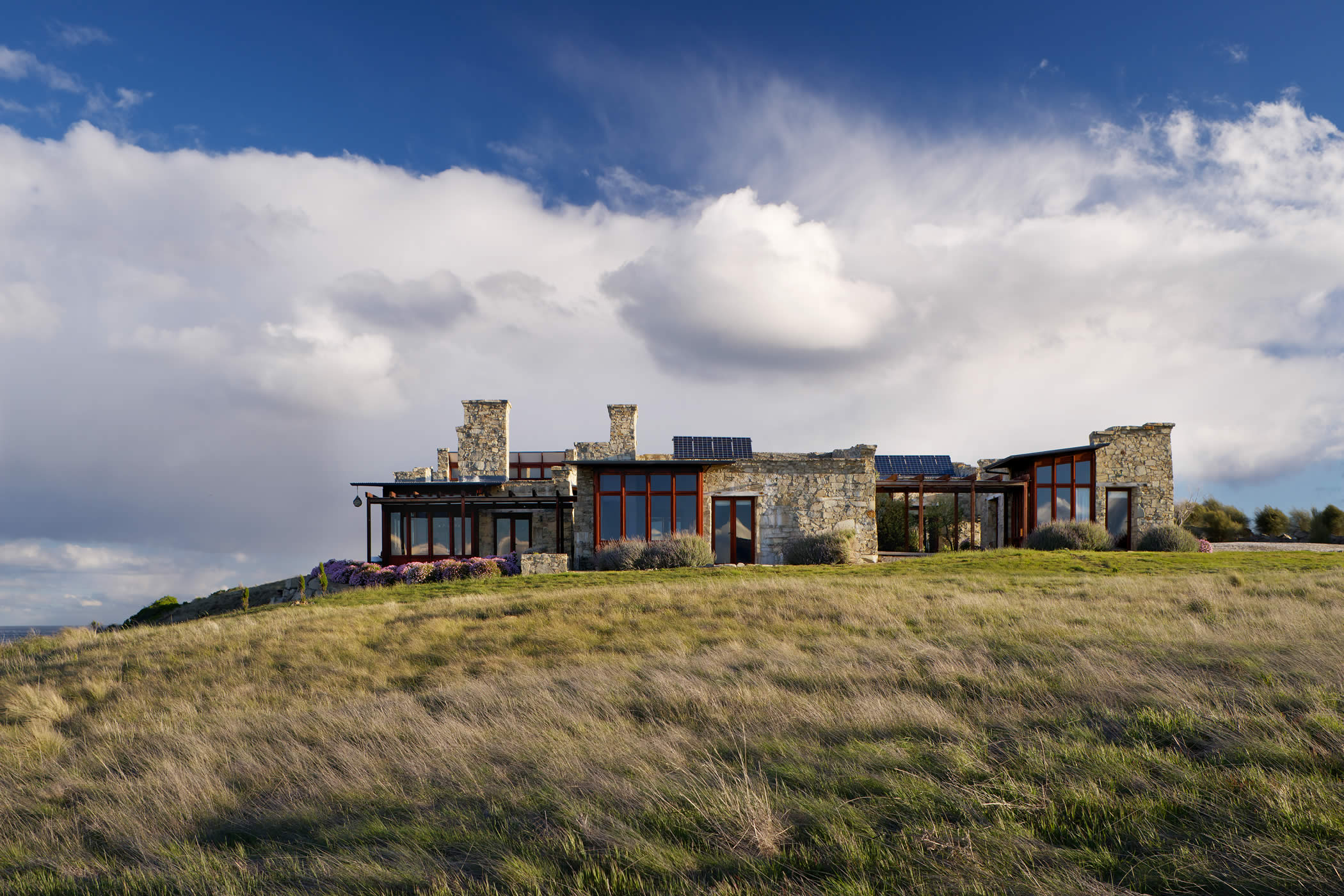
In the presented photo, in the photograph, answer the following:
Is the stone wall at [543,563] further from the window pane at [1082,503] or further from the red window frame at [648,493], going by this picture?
the window pane at [1082,503]

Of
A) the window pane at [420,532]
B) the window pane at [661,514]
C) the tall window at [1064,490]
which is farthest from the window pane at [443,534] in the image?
the tall window at [1064,490]

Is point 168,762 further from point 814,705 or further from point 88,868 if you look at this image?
point 814,705

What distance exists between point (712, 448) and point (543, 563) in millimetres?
6658

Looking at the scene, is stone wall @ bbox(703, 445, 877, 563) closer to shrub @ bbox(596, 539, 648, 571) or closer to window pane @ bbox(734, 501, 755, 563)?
window pane @ bbox(734, 501, 755, 563)

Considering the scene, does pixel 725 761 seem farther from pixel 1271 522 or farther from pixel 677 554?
pixel 1271 522

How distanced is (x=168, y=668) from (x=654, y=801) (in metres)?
10.7

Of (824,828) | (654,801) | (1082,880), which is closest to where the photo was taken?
(1082,880)

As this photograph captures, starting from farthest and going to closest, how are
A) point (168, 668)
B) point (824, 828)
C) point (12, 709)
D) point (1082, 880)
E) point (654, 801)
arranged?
point (168, 668)
point (12, 709)
point (654, 801)
point (824, 828)
point (1082, 880)

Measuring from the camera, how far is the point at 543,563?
851 inches

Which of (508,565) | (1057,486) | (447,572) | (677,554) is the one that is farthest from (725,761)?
(1057,486)

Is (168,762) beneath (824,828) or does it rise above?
beneath

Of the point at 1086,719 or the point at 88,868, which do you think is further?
the point at 1086,719

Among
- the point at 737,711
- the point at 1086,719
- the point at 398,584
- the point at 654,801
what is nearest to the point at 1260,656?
the point at 1086,719

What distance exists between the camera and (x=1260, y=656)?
7.97 m
